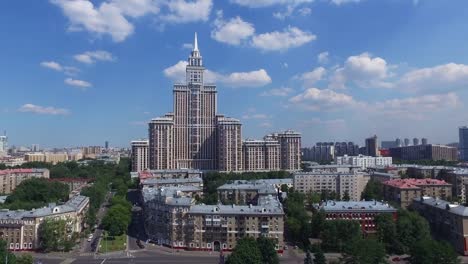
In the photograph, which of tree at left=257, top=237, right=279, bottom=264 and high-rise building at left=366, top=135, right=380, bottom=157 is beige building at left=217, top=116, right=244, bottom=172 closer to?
tree at left=257, top=237, right=279, bottom=264

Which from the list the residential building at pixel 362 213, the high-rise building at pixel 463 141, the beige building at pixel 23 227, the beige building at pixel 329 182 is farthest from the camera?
the high-rise building at pixel 463 141

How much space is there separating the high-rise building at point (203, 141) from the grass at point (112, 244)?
5793 cm

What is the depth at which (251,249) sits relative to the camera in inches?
1463

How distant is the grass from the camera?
49.5 metres

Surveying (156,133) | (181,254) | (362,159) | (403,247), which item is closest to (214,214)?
(181,254)

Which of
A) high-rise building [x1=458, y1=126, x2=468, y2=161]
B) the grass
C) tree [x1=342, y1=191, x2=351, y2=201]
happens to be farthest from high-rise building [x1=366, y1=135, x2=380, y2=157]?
the grass

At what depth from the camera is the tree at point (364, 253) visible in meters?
37.6

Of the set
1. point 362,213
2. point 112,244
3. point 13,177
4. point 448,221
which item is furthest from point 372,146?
point 112,244

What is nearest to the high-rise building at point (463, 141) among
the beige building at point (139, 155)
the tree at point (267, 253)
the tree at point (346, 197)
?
the tree at point (346, 197)

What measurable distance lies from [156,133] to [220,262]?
71386mm

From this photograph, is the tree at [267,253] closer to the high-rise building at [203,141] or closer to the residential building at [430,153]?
the high-rise building at [203,141]

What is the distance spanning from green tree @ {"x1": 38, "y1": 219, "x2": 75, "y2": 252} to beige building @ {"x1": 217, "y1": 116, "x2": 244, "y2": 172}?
65.0m

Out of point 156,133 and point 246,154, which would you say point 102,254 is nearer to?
point 156,133

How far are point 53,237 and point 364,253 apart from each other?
33.1m
